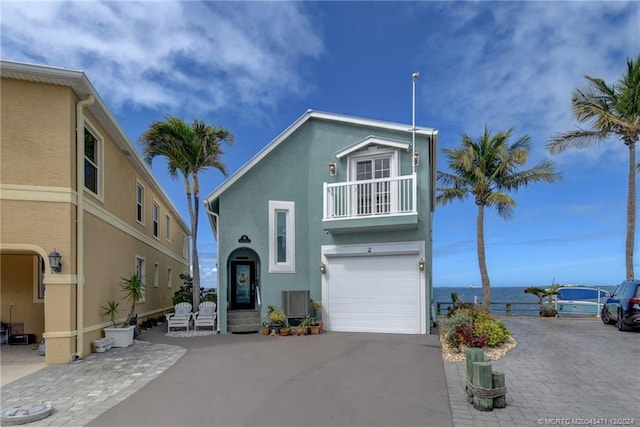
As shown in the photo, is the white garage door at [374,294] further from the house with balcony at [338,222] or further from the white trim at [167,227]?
the white trim at [167,227]

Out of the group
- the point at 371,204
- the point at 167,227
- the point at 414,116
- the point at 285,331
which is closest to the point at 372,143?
the point at 414,116

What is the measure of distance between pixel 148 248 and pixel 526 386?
14.9 metres

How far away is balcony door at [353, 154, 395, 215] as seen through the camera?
12.4 meters

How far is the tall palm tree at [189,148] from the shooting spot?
602 inches

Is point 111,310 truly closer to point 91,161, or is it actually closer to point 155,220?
point 91,161

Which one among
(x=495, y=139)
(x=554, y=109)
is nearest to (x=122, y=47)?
(x=495, y=139)

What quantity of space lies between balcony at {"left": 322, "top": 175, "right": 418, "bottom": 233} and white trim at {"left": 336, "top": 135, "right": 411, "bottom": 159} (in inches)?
44.0

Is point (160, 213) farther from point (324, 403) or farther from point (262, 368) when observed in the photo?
point (324, 403)

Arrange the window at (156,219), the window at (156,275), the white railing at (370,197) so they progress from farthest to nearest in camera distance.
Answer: the window at (156,219) < the window at (156,275) < the white railing at (370,197)

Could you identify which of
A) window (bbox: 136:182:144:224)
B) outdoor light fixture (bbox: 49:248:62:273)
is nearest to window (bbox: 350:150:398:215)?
outdoor light fixture (bbox: 49:248:62:273)

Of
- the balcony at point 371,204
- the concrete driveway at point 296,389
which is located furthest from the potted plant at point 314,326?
the balcony at point 371,204

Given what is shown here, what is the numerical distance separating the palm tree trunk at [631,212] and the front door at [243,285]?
14.3 meters

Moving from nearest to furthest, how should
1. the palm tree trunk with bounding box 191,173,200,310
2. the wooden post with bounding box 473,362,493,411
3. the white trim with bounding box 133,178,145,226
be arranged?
the wooden post with bounding box 473,362,493,411, the white trim with bounding box 133,178,145,226, the palm tree trunk with bounding box 191,173,200,310

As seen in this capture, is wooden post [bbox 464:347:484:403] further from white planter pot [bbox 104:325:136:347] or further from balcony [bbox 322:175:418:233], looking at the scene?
white planter pot [bbox 104:325:136:347]
